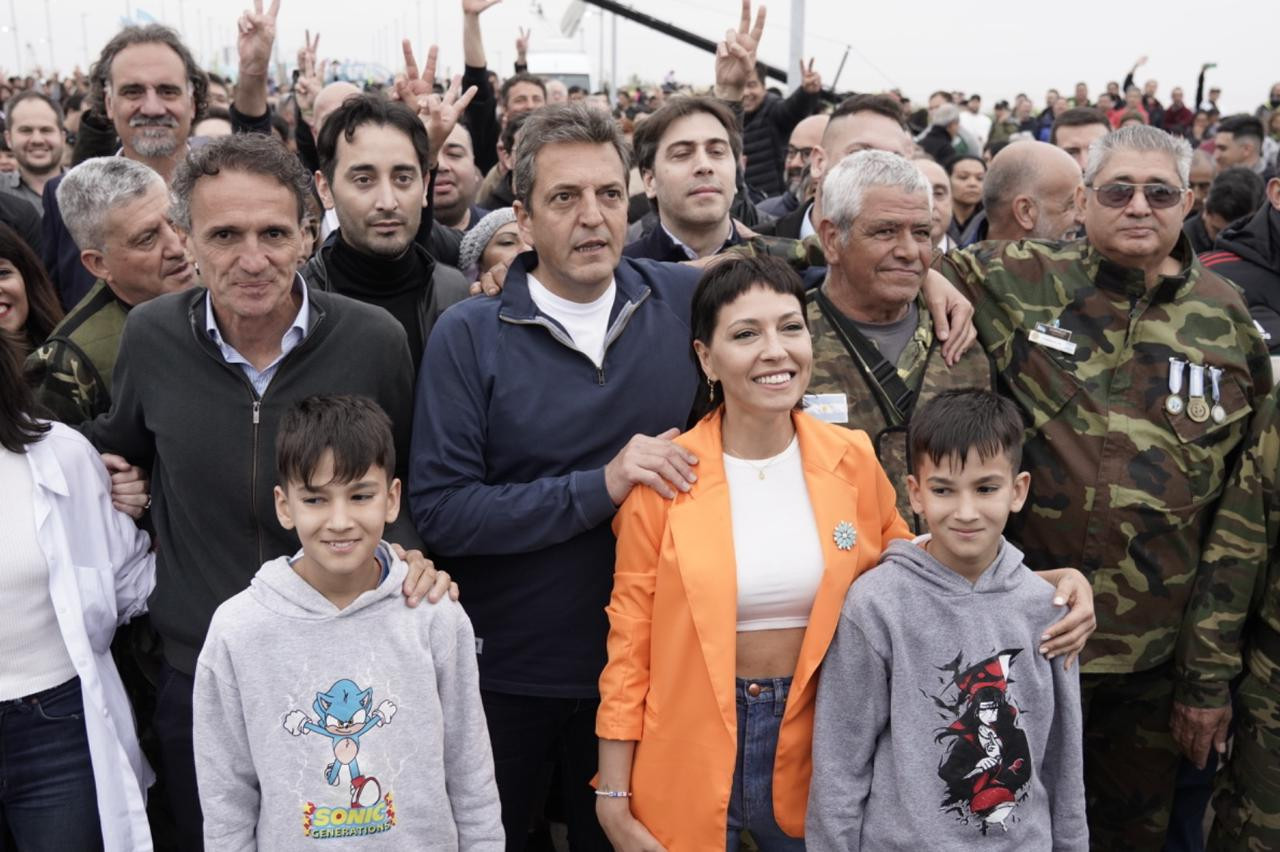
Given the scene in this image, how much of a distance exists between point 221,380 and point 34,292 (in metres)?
1.05

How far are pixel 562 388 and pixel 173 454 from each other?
3.14 ft

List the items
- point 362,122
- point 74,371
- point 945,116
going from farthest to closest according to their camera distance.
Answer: point 945,116
point 362,122
point 74,371

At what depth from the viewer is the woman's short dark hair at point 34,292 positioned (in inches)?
125

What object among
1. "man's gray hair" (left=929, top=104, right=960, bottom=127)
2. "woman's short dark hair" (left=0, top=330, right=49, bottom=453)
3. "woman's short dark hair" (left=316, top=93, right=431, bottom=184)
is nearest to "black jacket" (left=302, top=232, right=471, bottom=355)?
"woman's short dark hair" (left=316, top=93, right=431, bottom=184)

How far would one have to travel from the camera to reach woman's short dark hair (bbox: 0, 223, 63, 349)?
318 centimetres

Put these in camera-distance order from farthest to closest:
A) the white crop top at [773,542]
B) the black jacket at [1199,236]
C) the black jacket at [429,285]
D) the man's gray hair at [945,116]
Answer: the man's gray hair at [945,116] < the black jacket at [1199,236] < the black jacket at [429,285] < the white crop top at [773,542]

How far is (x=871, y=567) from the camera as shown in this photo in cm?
257

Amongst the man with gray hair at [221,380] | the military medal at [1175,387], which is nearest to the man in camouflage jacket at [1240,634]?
the military medal at [1175,387]

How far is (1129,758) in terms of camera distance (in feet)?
10.8

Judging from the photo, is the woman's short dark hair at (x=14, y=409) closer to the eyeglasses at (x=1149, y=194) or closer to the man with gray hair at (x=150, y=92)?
the man with gray hair at (x=150, y=92)

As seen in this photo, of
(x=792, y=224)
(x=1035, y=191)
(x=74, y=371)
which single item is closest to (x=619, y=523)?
(x=74, y=371)

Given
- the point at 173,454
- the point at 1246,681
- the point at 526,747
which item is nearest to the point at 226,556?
the point at 173,454

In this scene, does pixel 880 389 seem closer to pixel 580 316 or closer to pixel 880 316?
pixel 880 316

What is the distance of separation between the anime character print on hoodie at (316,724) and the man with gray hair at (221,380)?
1.13 ft
